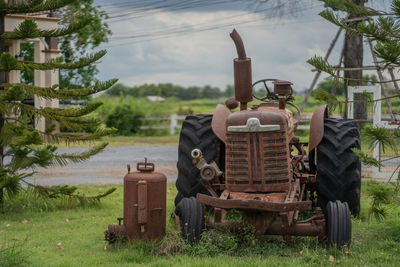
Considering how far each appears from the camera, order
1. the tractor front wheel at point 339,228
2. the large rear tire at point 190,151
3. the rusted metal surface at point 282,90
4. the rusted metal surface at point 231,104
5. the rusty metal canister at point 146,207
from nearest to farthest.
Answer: the tractor front wheel at point 339,228 < the rusty metal canister at point 146,207 < the rusted metal surface at point 282,90 < the large rear tire at point 190,151 < the rusted metal surface at point 231,104

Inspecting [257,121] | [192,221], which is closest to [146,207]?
[192,221]

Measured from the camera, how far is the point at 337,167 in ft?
23.9

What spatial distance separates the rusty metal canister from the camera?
260 inches

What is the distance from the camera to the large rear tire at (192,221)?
6.31m

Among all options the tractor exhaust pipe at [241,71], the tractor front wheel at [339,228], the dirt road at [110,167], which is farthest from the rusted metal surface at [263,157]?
the dirt road at [110,167]

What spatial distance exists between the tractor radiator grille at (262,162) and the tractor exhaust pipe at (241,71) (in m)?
0.45

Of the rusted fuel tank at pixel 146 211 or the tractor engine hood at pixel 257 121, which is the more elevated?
the tractor engine hood at pixel 257 121

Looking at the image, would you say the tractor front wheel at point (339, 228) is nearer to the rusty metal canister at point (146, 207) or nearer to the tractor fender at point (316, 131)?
the tractor fender at point (316, 131)

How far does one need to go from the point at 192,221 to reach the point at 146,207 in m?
0.57

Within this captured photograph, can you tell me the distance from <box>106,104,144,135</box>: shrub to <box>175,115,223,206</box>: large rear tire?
20238 mm

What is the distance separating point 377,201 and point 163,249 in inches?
96.4

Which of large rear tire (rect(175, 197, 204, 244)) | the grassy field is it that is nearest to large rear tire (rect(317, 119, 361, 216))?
the grassy field

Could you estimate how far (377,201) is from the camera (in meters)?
6.69

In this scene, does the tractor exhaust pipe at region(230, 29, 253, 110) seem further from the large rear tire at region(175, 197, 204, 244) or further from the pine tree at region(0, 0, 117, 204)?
the pine tree at region(0, 0, 117, 204)
